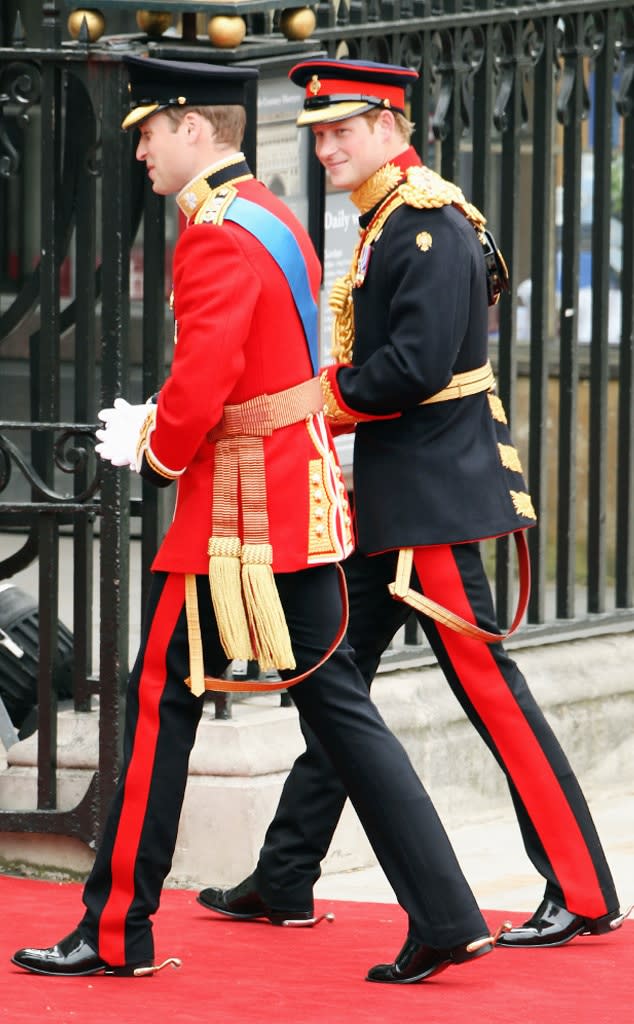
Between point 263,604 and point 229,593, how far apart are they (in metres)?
0.07

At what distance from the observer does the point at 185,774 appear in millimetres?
4824

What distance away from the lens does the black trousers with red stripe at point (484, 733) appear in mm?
5168

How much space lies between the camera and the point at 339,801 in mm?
5363

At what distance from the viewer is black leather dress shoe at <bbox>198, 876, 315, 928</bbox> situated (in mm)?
5414

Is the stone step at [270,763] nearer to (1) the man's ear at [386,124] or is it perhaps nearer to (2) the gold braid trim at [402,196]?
(2) the gold braid trim at [402,196]

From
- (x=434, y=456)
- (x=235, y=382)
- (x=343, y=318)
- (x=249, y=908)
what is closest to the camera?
(x=235, y=382)

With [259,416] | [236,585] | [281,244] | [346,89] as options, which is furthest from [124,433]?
[346,89]

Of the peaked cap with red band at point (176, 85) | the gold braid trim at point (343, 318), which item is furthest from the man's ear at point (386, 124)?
the peaked cap with red band at point (176, 85)

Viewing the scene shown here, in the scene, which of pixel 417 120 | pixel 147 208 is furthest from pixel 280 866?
pixel 417 120

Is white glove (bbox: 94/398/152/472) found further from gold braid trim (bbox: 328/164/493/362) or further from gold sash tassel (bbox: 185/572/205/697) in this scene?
gold braid trim (bbox: 328/164/493/362)

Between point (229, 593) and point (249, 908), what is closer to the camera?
point (229, 593)

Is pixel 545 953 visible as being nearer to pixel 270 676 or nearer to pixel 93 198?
pixel 270 676

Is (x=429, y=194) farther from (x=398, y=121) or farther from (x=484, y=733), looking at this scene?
(x=484, y=733)

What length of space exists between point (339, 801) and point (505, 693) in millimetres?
482
